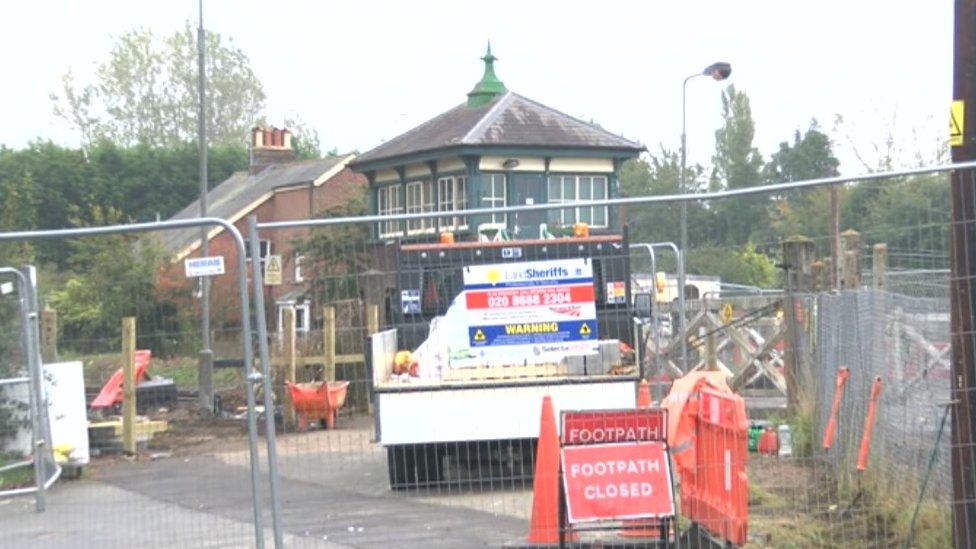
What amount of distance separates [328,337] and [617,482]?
7.00ft

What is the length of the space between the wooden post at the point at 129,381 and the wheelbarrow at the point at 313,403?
3.20ft

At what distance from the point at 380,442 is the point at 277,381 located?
0.95 meters

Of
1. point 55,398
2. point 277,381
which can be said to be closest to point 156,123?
point 55,398

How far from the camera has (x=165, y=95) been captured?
79.6 m

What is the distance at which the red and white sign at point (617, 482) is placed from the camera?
25.2 ft

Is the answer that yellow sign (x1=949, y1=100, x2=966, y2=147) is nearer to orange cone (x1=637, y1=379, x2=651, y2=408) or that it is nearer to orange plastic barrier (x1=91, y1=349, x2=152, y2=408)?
orange cone (x1=637, y1=379, x2=651, y2=408)

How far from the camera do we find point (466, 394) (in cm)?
913

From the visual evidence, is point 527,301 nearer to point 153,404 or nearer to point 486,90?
point 153,404

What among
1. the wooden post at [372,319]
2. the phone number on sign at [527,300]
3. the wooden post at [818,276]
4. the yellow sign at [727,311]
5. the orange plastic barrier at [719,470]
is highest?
the wooden post at [818,276]

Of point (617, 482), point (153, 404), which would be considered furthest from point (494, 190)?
point (617, 482)

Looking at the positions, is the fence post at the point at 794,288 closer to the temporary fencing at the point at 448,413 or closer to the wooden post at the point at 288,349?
the temporary fencing at the point at 448,413

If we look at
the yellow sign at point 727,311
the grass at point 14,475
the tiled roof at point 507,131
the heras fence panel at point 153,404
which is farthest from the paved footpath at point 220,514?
the tiled roof at point 507,131

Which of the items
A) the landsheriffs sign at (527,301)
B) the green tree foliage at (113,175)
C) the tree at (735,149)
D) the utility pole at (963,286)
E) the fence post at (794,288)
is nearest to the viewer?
the utility pole at (963,286)

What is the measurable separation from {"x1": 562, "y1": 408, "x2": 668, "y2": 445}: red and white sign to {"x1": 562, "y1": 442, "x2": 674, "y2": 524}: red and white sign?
5 centimetres
